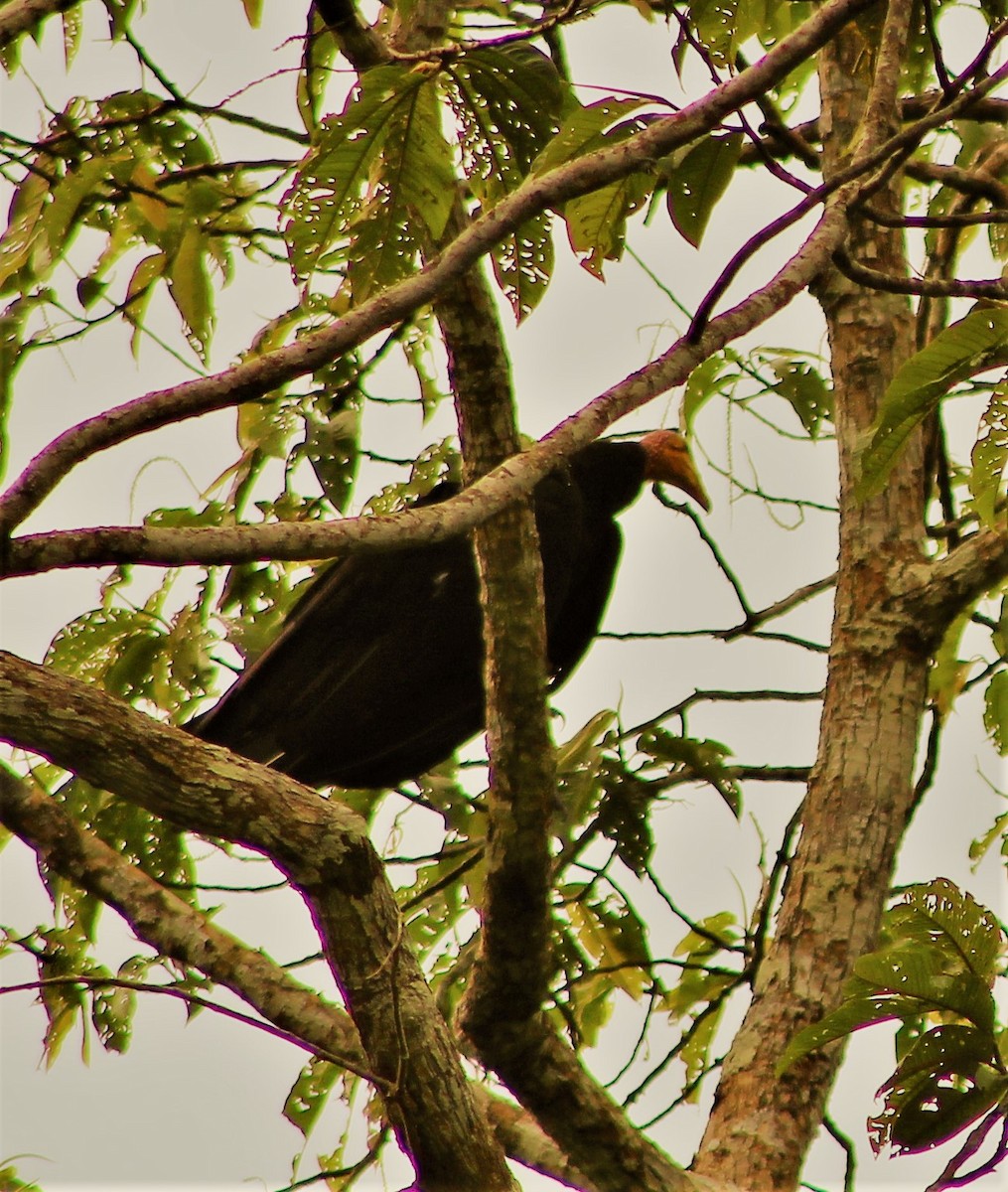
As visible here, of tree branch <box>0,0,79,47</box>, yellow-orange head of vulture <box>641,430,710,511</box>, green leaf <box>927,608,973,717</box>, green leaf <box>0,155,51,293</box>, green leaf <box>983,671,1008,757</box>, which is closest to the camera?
tree branch <box>0,0,79,47</box>

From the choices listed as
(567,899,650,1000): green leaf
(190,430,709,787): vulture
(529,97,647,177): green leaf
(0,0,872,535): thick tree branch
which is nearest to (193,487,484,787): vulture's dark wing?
(190,430,709,787): vulture

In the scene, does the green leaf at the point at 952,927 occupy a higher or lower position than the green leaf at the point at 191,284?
lower

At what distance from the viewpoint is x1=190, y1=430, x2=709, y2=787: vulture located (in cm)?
306

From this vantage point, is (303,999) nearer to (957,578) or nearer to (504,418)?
(504,418)

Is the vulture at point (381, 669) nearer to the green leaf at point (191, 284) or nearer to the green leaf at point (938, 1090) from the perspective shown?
the green leaf at point (191, 284)

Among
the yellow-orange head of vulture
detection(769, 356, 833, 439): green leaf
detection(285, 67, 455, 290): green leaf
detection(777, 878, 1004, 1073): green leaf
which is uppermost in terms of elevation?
the yellow-orange head of vulture

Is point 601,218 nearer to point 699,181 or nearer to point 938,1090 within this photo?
point 699,181

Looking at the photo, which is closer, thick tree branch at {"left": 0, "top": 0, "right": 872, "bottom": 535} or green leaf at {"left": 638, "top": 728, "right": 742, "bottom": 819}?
thick tree branch at {"left": 0, "top": 0, "right": 872, "bottom": 535}

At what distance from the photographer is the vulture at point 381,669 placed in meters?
3.06

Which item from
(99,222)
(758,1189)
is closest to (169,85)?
(99,222)

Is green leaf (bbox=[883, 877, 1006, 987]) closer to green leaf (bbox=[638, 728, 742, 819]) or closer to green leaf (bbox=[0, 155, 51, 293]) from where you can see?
green leaf (bbox=[638, 728, 742, 819])

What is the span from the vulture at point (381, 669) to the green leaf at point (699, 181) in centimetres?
134

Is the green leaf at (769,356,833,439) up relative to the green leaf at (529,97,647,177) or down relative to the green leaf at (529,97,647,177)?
up

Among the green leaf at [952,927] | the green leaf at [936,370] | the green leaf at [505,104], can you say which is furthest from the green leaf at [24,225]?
the green leaf at [952,927]
